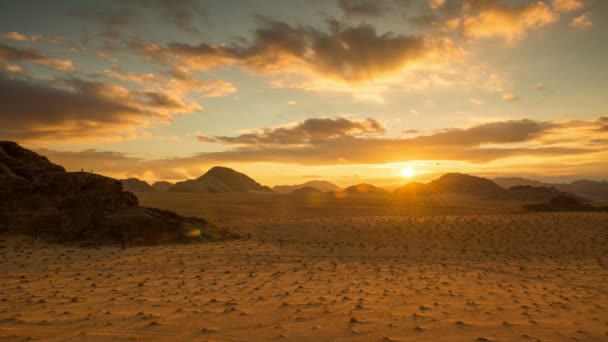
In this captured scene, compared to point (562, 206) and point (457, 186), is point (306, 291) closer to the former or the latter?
point (562, 206)

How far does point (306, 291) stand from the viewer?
8852 millimetres

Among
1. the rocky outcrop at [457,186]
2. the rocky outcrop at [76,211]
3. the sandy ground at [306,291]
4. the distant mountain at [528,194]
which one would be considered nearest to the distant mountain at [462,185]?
the rocky outcrop at [457,186]

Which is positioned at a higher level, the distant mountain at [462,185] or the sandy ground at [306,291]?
the distant mountain at [462,185]

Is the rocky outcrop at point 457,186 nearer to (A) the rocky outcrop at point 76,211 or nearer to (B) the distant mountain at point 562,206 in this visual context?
(B) the distant mountain at point 562,206

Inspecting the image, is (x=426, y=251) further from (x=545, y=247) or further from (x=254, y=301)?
(x=254, y=301)

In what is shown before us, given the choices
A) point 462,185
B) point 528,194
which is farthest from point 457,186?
point 528,194

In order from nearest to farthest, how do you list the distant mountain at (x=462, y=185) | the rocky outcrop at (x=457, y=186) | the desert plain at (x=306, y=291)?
the desert plain at (x=306, y=291)
the rocky outcrop at (x=457, y=186)
the distant mountain at (x=462, y=185)

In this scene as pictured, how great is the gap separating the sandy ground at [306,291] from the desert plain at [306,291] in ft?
0.12

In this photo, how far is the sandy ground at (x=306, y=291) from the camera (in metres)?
6.13

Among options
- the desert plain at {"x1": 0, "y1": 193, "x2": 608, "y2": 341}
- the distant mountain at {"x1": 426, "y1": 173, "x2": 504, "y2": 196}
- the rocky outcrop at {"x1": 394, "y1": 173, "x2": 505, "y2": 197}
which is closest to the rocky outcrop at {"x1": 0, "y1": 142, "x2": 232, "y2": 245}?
the desert plain at {"x1": 0, "y1": 193, "x2": 608, "y2": 341}

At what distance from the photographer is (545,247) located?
17531 millimetres

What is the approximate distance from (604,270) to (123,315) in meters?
16.2

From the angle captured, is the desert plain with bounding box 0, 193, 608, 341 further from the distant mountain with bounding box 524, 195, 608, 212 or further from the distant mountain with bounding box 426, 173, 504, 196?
the distant mountain with bounding box 426, 173, 504, 196

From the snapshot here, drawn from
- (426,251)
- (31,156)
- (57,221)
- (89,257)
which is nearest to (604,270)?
(426,251)
